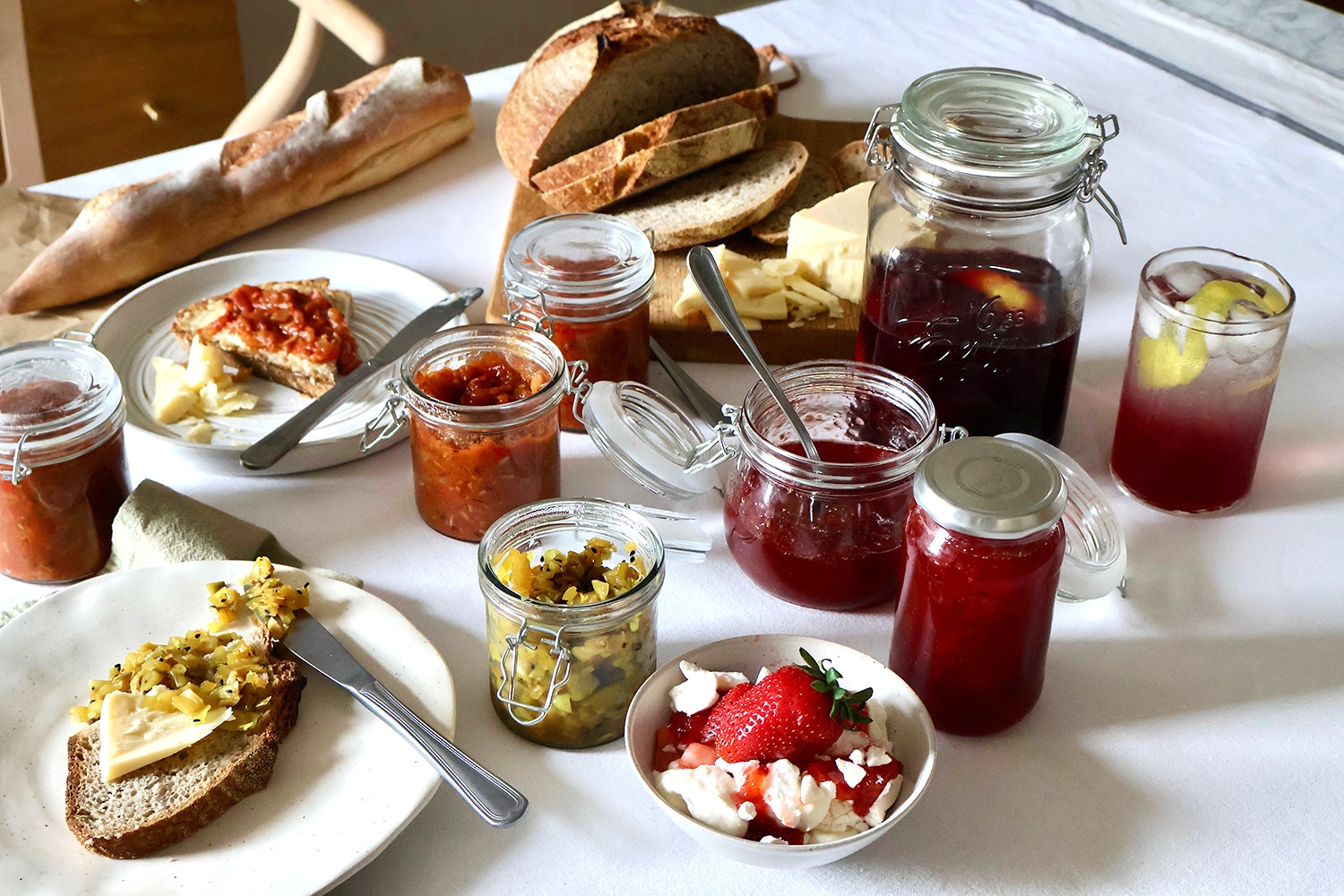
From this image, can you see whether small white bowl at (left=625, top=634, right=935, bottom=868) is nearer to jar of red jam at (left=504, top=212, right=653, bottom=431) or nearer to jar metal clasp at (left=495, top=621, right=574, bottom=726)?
jar metal clasp at (left=495, top=621, right=574, bottom=726)

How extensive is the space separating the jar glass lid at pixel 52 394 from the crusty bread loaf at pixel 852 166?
1.13m

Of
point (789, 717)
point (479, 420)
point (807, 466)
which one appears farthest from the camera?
point (479, 420)

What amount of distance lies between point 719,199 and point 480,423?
0.73 m

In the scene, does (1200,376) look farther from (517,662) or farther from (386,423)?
(386,423)

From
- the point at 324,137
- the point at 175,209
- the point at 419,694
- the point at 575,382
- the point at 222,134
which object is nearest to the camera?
the point at 419,694

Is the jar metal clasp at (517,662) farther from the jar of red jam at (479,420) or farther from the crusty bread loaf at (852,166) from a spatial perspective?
the crusty bread loaf at (852,166)

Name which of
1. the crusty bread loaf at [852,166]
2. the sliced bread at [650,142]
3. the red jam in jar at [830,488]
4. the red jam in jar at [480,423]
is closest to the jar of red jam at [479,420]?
the red jam in jar at [480,423]

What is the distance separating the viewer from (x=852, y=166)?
1974mm

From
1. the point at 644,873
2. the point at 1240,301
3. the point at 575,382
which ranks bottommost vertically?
the point at 644,873

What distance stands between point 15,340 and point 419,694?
92 centimetres

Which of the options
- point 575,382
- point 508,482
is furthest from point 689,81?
point 508,482

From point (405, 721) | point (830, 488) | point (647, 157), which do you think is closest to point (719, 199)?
point (647, 157)

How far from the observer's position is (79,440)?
1.27 meters

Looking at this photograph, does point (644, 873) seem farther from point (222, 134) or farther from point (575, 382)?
point (222, 134)
